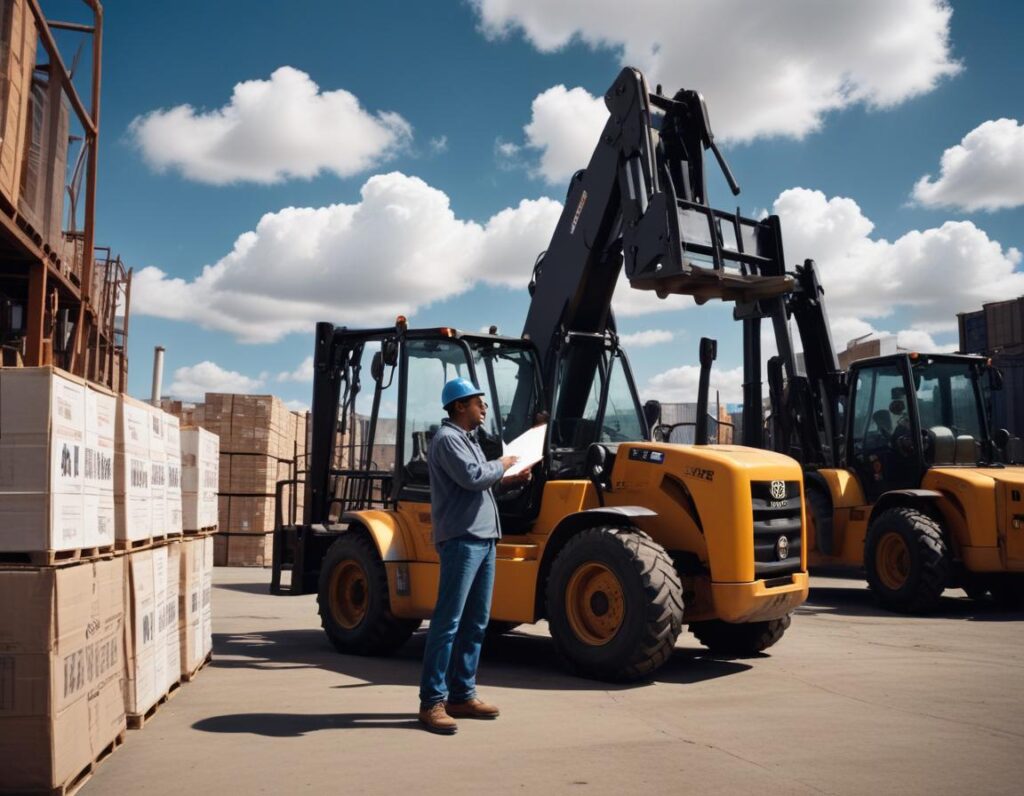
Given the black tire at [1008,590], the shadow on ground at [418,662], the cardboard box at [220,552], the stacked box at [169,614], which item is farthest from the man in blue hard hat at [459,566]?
the cardboard box at [220,552]

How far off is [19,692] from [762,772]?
3.26m

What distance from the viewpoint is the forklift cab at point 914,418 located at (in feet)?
37.6

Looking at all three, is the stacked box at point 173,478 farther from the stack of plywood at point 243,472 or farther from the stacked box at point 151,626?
the stack of plywood at point 243,472

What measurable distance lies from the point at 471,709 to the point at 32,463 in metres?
2.73

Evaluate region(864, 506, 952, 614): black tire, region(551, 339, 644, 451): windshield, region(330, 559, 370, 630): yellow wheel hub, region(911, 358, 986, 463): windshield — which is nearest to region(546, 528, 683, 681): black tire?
region(551, 339, 644, 451): windshield

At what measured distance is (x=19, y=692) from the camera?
4207mm

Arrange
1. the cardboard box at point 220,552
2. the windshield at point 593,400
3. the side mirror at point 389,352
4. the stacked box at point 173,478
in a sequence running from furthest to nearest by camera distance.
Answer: the cardboard box at point 220,552 → the windshield at point 593,400 → the side mirror at point 389,352 → the stacked box at point 173,478

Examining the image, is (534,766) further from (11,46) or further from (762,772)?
(11,46)

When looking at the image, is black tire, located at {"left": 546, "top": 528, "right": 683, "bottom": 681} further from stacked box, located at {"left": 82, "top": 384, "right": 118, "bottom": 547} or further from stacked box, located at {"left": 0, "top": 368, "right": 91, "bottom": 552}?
stacked box, located at {"left": 0, "top": 368, "right": 91, "bottom": 552}

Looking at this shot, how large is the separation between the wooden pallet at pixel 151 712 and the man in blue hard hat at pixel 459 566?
1546mm

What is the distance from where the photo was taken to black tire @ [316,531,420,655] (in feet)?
27.2

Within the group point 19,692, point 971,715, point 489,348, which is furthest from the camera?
point 489,348

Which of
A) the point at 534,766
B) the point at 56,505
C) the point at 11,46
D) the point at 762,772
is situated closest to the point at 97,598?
the point at 56,505

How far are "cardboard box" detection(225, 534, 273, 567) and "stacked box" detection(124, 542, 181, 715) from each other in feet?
39.8
